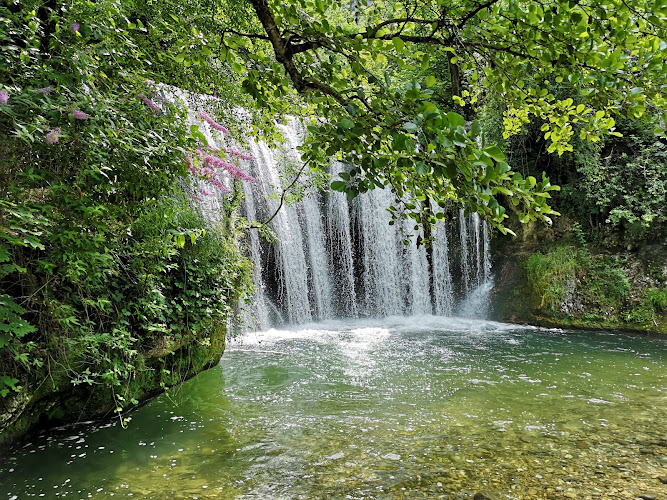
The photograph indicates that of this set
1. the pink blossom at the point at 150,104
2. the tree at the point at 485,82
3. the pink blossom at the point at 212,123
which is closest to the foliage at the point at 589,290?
the pink blossom at the point at 212,123

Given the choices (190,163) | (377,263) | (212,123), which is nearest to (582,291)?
(377,263)

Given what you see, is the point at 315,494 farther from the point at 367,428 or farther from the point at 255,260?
the point at 255,260

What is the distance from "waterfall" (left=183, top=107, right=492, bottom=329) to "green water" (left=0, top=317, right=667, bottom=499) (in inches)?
157

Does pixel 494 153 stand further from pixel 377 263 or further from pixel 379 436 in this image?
pixel 377 263

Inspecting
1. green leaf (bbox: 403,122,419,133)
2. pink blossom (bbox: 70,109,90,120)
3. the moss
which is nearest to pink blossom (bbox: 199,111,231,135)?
pink blossom (bbox: 70,109,90,120)

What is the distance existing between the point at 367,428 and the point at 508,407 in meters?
1.78

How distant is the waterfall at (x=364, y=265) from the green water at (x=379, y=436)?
13.1 ft

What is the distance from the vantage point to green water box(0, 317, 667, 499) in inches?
134

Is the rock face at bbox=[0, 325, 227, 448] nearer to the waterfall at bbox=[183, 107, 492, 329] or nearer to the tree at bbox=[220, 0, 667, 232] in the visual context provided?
the tree at bbox=[220, 0, 667, 232]

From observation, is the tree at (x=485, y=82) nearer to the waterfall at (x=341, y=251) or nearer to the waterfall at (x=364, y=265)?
the waterfall at (x=364, y=265)

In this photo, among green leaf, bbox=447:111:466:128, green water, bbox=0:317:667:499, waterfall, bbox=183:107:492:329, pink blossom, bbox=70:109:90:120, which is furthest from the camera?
waterfall, bbox=183:107:492:329

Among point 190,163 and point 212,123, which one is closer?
point 190,163

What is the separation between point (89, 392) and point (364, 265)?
910 centimetres

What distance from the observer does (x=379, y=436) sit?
4.30 metres
